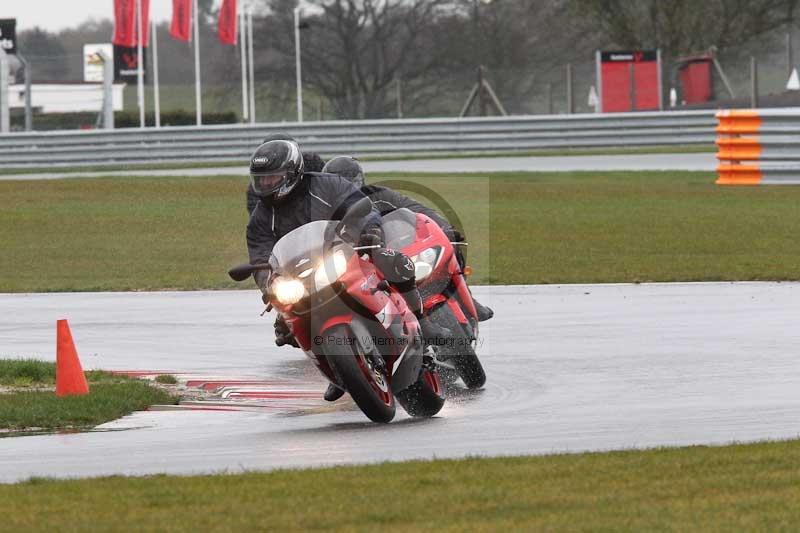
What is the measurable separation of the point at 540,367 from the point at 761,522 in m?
4.86

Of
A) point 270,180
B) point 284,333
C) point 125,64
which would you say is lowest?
point 284,333

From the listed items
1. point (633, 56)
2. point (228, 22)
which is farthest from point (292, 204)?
point (228, 22)

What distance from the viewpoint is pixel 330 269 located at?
847 centimetres

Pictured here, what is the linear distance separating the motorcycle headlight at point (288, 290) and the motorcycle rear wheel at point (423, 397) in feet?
3.07

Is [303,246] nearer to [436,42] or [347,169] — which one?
[347,169]

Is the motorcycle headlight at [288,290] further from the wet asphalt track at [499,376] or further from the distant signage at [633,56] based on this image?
the distant signage at [633,56]

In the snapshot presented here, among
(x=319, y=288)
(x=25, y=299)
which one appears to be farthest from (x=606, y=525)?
(x=25, y=299)

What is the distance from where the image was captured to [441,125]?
112 feet

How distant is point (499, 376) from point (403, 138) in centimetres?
2398

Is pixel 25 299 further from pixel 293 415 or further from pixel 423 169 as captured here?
pixel 423 169

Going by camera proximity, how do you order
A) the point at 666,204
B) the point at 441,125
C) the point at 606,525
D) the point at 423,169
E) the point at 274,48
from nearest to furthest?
the point at 606,525 → the point at 666,204 → the point at 423,169 → the point at 441,125 → the point at 274,48

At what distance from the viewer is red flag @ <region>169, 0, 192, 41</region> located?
168ft

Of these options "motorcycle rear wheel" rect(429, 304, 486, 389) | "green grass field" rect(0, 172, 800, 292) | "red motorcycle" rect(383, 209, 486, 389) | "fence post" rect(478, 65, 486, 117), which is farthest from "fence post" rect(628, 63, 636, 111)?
"motorcycle rear wheel" rect(429, 304, 486, 389)

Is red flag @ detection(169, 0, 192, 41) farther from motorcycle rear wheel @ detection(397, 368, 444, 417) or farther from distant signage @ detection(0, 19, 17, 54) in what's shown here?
motorcycle rear wheel @ detection(397, 368, 444, 417)
